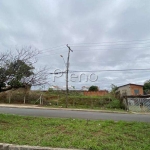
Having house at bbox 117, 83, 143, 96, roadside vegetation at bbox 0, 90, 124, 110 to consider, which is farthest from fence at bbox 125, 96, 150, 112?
house at bbox 117, 83, 143, 96

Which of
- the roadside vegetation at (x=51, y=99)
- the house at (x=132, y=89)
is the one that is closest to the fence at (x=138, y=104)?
the roadside vegetation at (x=51, y=99)

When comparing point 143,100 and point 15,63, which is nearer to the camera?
point 15,63

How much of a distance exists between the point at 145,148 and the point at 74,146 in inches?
77.1

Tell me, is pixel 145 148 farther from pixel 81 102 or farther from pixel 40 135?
pixel 81 102

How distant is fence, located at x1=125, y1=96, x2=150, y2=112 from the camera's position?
62.0 ft

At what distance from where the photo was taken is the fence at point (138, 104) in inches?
744

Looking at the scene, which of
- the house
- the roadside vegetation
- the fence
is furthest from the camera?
the house

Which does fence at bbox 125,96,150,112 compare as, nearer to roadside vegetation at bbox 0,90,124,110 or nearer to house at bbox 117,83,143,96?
roadside vegetation at bbox 0,90,124,110

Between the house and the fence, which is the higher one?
the house

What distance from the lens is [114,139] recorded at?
4.59 meters

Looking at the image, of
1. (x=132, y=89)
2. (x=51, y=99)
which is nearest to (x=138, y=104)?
(x=51, y=99)

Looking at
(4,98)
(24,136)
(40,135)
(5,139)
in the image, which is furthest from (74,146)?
(4,98)

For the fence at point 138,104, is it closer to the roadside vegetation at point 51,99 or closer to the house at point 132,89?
the roadside vegetation at point 51,99

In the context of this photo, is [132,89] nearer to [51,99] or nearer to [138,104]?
[138,104]
